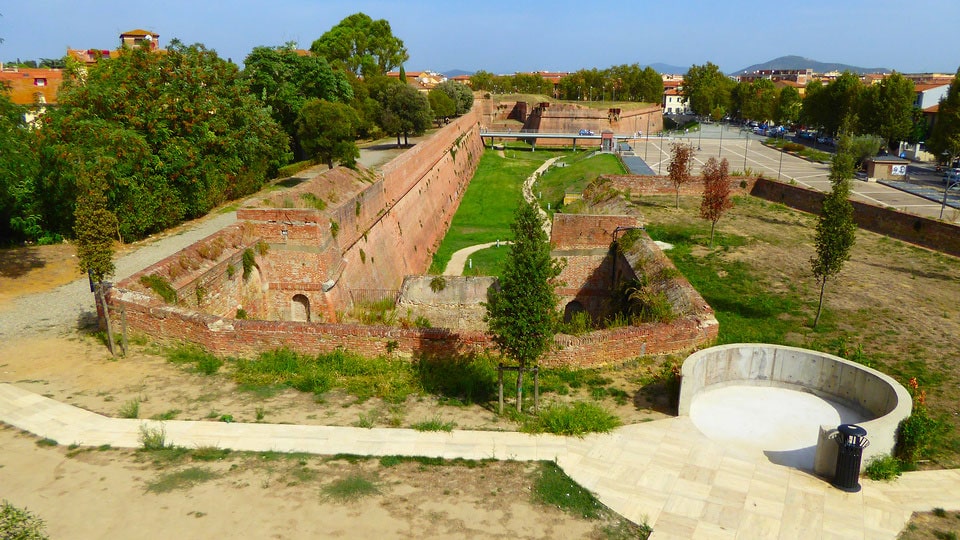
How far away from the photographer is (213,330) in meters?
10.7

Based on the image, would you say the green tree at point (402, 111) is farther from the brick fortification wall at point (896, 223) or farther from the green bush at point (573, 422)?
the green bush at point (573, 422)

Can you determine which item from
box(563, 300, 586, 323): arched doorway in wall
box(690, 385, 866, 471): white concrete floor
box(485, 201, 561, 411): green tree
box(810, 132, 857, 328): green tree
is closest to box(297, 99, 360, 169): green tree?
box(563, 300, 586, 323): arched doorway in wall

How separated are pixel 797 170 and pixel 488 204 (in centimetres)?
2110

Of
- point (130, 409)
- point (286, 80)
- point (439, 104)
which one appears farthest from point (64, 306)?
point (439, 104)

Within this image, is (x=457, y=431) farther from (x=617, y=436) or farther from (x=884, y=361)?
(x=884, y=361)

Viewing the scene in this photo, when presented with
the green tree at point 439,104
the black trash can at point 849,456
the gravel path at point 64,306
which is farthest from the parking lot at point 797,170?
the gravel path at point 64,306

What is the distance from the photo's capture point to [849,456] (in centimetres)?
723

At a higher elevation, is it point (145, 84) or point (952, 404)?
point (145, 84)

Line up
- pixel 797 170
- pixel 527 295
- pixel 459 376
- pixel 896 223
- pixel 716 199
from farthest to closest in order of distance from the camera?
pixel 797 170 < pixel 896 223 < pixel 716 199 < pixel 459 376 < pixel 527 295

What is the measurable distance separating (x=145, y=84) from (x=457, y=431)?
661 inches

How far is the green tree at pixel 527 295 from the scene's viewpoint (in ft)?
27.8

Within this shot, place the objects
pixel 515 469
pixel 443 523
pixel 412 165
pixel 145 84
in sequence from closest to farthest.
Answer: pixel 443 523, pixel 515 469, pixel 145 84, pixel 412 165

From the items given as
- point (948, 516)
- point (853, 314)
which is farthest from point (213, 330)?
point (853, 314)

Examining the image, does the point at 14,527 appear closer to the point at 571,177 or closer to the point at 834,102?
the point at 571,177
